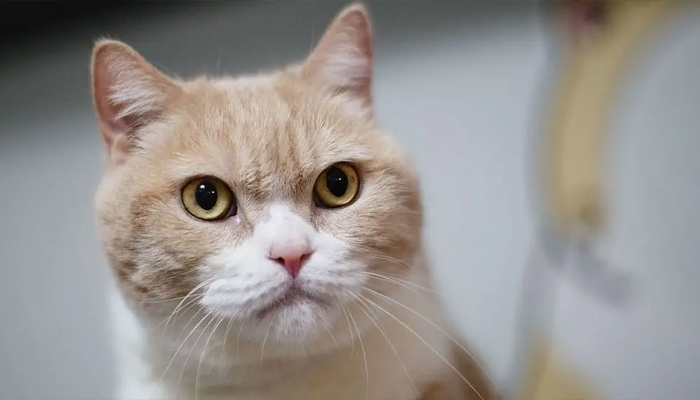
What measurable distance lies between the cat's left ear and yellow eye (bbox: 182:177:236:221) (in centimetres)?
25

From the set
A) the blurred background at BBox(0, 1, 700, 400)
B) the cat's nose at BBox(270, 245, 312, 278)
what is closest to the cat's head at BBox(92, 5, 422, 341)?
the cat's nose at BBox(270, 245, 312, 278)

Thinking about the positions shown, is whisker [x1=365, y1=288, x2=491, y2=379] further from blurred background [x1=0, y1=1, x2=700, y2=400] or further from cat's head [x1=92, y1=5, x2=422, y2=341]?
blurred background [x1=0, y1=1, x2=700, y2=400]

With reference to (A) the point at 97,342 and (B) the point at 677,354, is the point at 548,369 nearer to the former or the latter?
(B) the point at 677,354

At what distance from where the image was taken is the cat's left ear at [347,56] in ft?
3.07

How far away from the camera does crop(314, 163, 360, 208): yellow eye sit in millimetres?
854

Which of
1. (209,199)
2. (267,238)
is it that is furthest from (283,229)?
(209,199)

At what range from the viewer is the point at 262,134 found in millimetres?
841

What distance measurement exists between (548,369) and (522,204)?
1.11 feet

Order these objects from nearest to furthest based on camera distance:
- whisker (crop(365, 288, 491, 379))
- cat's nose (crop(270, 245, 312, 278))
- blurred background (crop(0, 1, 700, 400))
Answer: cat's nose (crop(270, 245, 312, 278)) → whisker (crop(365, 288, 491, 379)) → blurred background (crop(0, 1, 700, 400))

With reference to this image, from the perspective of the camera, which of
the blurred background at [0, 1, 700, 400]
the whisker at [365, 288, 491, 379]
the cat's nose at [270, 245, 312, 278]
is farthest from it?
the blurred background at [0, 1, 700, 400]

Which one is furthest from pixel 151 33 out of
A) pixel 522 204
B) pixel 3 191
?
pixel 522 204

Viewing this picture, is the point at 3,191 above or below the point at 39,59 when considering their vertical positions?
below

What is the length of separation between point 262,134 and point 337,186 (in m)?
0.12

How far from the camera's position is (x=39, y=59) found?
4.95 ft
